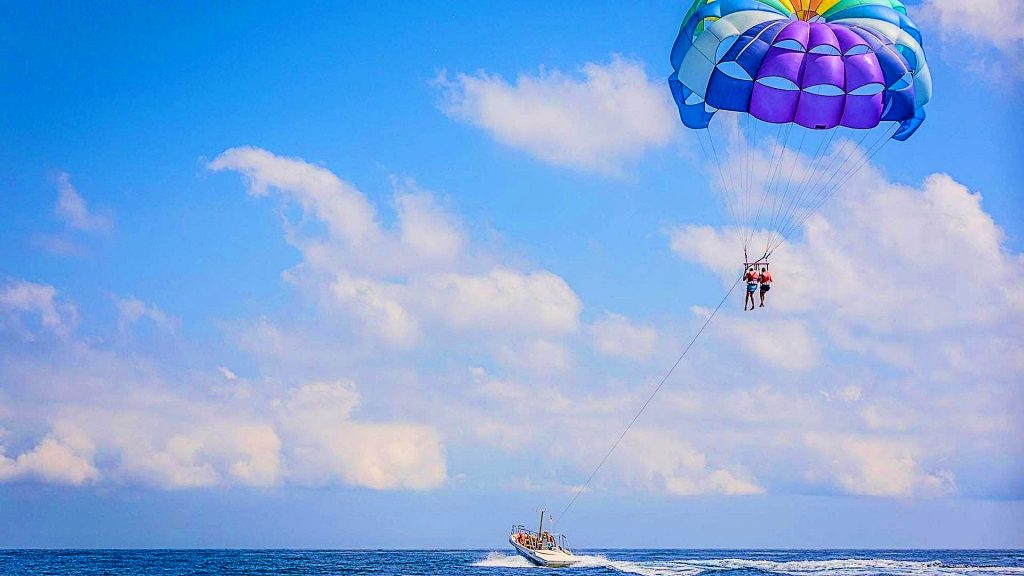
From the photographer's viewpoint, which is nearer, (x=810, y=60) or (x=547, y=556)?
(x=810, y=60)

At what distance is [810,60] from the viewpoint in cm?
2405

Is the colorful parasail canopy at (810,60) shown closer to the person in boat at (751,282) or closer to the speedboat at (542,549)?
the person in boat at (751,282)

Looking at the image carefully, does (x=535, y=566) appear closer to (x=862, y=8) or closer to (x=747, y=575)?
(x=747, y=575)

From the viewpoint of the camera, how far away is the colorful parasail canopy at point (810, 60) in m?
24.0

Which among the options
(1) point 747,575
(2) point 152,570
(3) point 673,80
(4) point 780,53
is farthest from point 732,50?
(2) point 152,570

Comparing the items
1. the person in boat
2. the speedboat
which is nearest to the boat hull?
the speedboat

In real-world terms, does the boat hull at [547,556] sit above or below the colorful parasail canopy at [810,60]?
below

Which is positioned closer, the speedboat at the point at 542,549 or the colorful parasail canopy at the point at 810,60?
the colorful parasail canopy at the point at 810,60

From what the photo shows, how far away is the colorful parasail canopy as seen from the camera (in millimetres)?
23984

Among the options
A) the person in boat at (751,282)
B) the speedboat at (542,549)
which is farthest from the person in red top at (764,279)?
the speedboat at (542,549)

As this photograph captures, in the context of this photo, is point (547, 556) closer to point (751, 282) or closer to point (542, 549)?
point (542, 549)

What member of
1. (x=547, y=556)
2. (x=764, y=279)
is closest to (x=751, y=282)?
(x=764, y=279)

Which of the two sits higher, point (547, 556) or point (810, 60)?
point (810, 60)

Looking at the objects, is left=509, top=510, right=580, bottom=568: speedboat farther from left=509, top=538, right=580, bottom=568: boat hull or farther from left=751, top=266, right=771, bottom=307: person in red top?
left=751, top=266, right=771, bottom=307: person in red top
